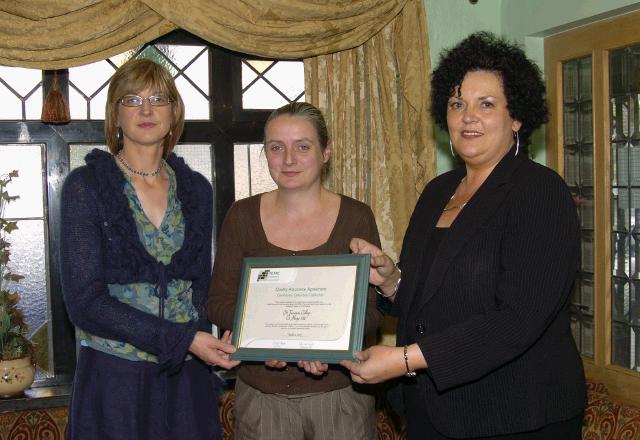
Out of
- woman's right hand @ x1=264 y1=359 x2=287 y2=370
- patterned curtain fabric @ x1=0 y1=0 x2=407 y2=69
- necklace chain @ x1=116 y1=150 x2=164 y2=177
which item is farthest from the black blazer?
patterned curtain fabric @ x1=0 y1=0 x2=407 y2=69

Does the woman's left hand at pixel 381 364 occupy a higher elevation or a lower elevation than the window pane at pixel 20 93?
lower

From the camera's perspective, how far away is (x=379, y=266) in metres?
2.47

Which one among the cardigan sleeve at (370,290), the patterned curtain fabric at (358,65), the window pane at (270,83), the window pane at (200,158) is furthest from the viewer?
the window pane at (270,83)

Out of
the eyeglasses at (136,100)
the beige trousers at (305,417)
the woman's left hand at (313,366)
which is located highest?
the eyeglasses at (136,100)

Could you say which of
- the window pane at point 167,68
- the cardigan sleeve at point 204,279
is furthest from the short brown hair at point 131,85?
the window pane at point 167,68

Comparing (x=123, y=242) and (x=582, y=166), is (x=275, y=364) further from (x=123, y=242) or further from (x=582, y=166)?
(x=582, y=166)

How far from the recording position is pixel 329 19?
3.95m

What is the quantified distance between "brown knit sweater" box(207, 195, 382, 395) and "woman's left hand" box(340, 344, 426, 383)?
405 mm

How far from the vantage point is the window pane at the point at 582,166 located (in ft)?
12.8

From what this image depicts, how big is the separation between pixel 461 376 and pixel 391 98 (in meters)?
2.29

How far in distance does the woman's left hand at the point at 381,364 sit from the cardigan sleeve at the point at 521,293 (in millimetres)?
63

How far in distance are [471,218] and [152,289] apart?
1.02 metres

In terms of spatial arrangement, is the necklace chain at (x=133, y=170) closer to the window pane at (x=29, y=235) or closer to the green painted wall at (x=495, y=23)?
the window pane at (x=29, y=235)

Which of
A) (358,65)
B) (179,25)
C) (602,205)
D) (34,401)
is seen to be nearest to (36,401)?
(34,401)
